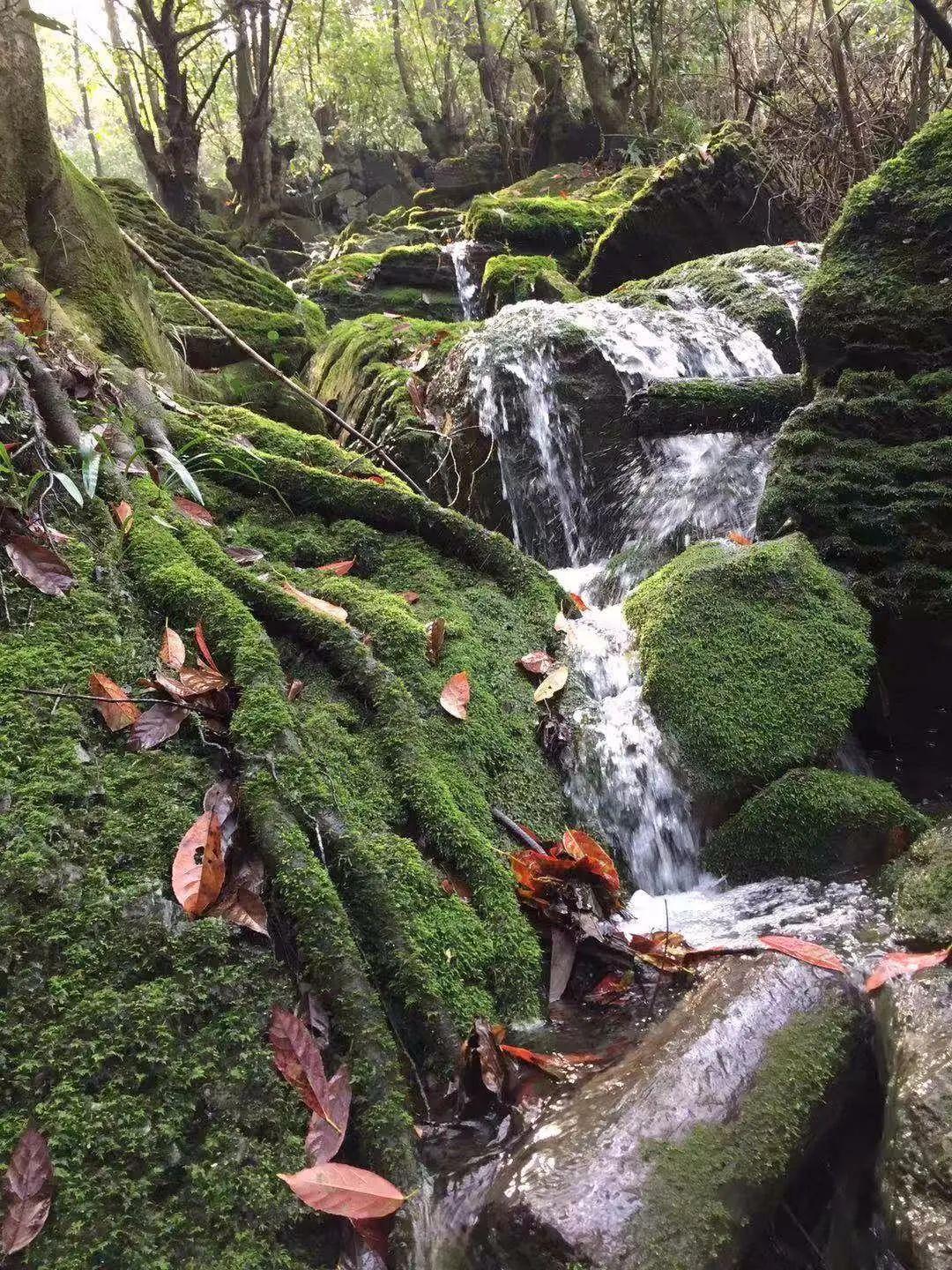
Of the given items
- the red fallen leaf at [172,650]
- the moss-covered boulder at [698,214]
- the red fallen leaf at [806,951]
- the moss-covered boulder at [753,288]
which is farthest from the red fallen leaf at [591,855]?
the moss-covered boulder at [698,214]

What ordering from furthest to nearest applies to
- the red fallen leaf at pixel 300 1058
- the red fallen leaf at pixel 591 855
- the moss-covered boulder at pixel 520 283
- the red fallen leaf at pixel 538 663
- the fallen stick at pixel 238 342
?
the moss-covered boulder at pixel 520 283, the fallen stick at pixel 238 342, the red fallen leaf at pixel 538 663, the red fallen leaf at pixel 591 855, the red fallen leaf at pixel 300 1058

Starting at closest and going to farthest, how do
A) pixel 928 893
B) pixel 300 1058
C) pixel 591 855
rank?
pixel 300 1058, pixel 928 893, pixel 591 855

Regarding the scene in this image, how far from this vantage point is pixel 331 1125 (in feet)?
5.92

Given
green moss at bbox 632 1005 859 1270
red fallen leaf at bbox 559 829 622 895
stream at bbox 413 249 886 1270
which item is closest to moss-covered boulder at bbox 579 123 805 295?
stream at bbox 413 249 886 1270

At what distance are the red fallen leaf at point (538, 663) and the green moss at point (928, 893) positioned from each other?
5.16 ft

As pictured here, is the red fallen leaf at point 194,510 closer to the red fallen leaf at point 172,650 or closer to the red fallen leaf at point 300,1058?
the red fallen leaf at point 172,650

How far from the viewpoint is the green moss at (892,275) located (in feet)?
14.7

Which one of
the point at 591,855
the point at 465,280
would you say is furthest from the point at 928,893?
the point at 465,280

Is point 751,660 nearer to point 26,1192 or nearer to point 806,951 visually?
point 806,951

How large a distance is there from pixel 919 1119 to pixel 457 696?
1900 mm

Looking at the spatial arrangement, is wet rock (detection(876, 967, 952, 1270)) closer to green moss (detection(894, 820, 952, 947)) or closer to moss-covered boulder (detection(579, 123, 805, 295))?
green moss (detection(894, 820, 952, 947))

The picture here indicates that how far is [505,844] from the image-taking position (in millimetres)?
2852

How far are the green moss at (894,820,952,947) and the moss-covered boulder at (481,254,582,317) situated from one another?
26.9 ft

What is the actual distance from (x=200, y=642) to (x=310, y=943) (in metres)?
1.03
